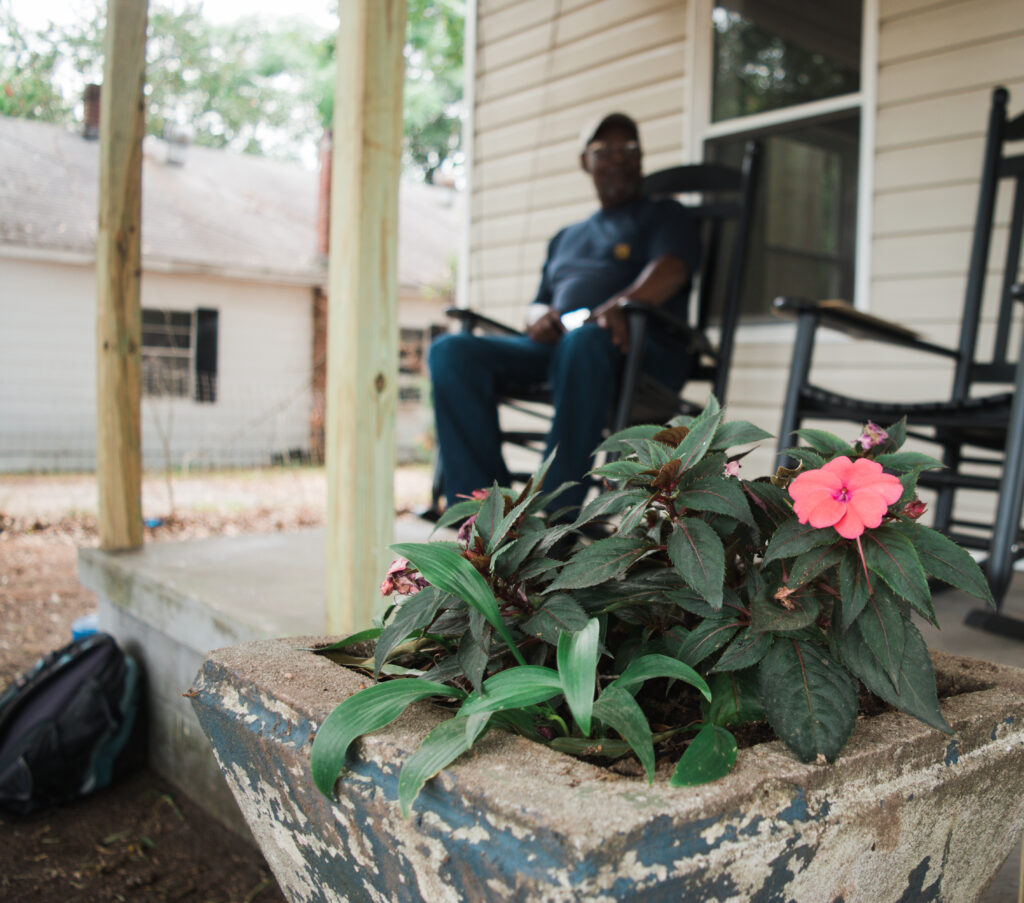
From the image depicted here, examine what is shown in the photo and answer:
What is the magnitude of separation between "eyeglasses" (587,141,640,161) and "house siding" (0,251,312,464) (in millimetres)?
6593

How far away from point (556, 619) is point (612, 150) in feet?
7.35

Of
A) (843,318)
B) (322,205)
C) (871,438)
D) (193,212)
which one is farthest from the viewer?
(322,205)

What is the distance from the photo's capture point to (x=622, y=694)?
0.61 metres

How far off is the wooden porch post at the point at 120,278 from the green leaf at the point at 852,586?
2513 millimetres

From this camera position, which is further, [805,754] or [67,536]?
[67,536]

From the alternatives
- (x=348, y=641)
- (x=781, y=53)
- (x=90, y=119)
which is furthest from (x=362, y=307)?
(x=90, y=119)

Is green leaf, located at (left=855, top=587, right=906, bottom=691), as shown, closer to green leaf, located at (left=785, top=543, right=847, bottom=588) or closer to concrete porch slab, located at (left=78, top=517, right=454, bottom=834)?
green leaf, located at (left=785, top=543, right=847, bottom=588)

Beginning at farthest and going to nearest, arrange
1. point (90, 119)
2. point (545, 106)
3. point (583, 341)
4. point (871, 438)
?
point (90, 119) → point (545, 106) → point (583, 341) → point (871, 438)

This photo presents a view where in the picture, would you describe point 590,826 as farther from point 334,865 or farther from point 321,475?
point 321,475

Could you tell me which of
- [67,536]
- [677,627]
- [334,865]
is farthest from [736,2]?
[67,536]

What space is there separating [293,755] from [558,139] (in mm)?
3766

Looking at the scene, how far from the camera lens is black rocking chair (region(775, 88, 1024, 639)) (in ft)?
5.30

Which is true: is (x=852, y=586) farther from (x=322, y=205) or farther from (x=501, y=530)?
(x=322, y=205)

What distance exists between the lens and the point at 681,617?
0.78 meters
